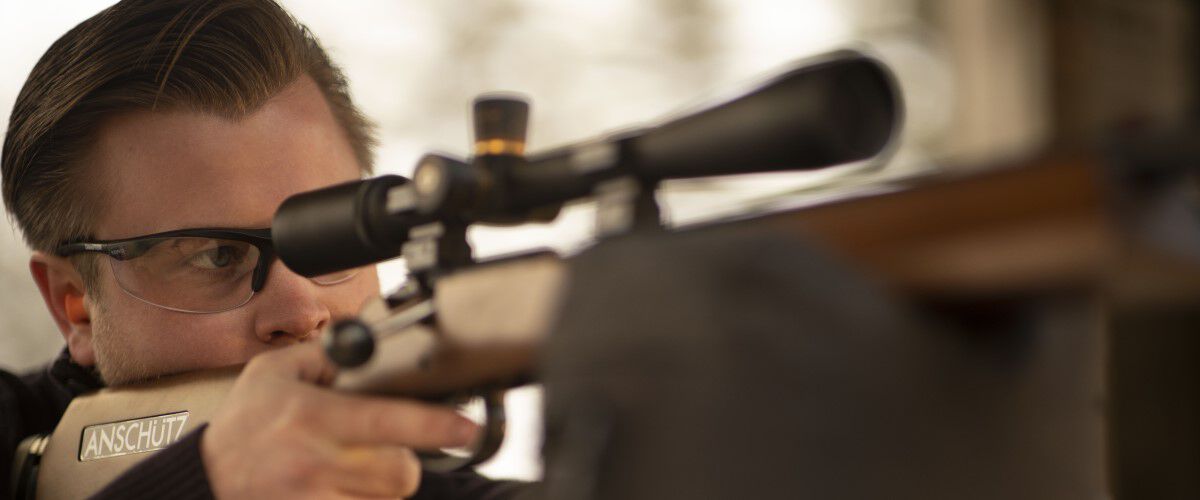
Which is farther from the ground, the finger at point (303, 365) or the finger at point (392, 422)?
the finger at point (303, 365)

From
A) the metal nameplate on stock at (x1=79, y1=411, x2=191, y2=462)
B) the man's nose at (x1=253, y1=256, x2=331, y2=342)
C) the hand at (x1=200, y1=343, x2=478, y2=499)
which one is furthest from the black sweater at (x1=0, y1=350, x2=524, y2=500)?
the hand at (x1=200, y1=343, x2=478, y2=499)

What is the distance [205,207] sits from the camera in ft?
4.26

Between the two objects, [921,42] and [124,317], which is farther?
[921,42]

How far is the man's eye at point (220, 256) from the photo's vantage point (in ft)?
4.27

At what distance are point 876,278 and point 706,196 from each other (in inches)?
90.6

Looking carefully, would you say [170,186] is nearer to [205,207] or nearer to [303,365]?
[205,207]

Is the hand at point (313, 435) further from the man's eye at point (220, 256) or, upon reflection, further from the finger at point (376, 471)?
the man's eye at point (220, 256)

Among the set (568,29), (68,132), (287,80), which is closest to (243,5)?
(287,80)

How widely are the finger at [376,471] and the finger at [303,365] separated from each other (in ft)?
0.21

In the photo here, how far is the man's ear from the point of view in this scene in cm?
144

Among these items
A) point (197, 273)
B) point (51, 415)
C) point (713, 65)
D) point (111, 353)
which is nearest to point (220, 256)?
point (197, 273)

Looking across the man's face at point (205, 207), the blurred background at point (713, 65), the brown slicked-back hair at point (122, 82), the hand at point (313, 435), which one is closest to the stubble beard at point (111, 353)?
the man's face at point (205, 207)

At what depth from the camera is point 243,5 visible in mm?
1514

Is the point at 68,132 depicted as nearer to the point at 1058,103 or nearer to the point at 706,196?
the point at 706,196
